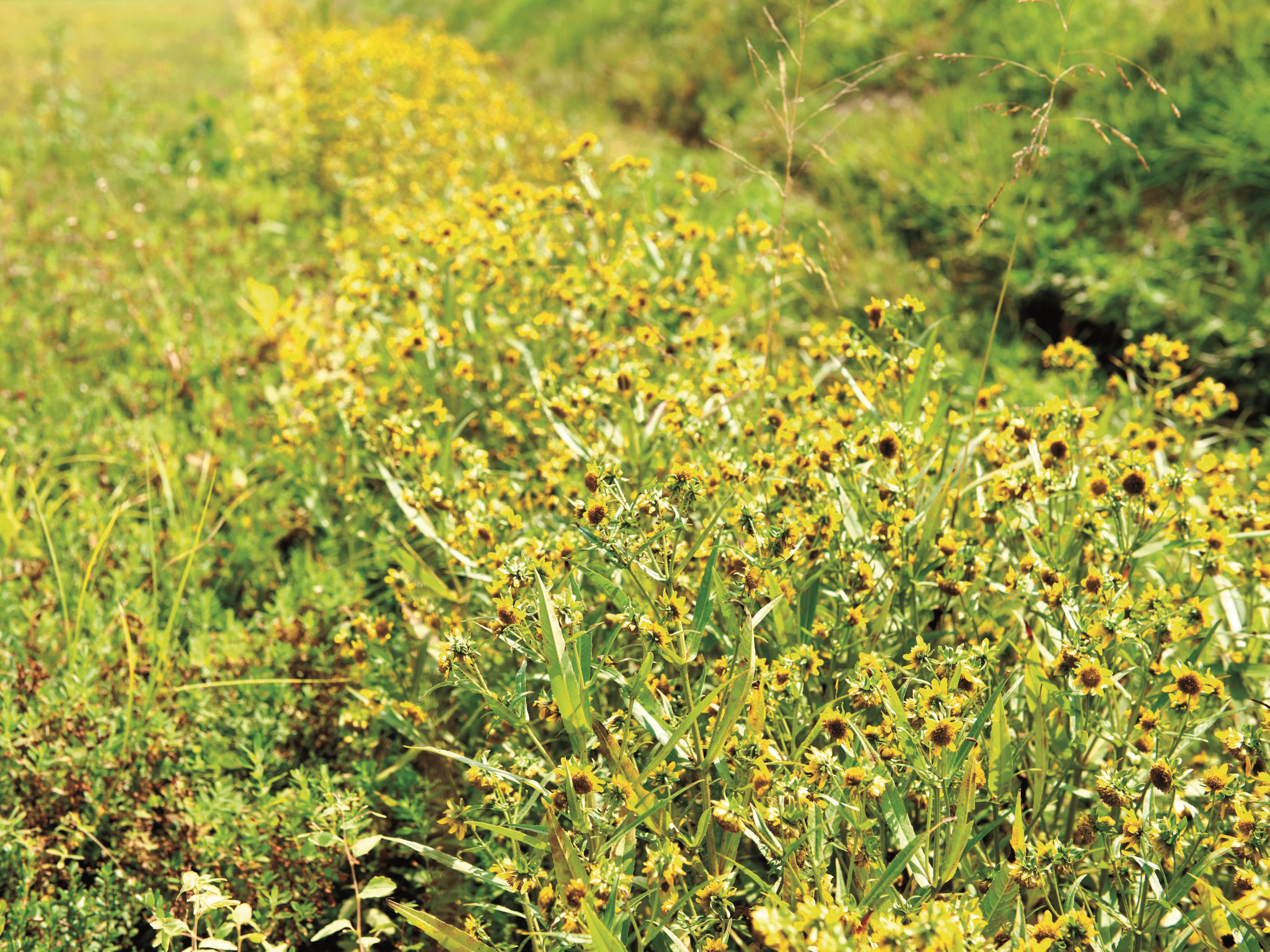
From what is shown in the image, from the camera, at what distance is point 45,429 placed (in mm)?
3137

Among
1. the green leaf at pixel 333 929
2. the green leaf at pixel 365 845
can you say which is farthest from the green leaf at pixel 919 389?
the green leaf at pixel 333 929

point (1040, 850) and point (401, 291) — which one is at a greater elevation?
point (401, 291)

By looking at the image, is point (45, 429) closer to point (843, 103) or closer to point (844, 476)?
point (844, 476)

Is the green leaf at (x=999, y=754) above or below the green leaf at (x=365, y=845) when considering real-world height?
above

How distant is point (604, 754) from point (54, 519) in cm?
207

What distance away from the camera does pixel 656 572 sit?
1560mm

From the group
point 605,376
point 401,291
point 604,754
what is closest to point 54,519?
point 401,291

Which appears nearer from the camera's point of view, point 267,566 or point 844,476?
point 844,476

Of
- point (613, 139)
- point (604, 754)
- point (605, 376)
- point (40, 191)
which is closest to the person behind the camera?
point (604, 754)

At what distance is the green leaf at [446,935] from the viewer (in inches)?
57.5

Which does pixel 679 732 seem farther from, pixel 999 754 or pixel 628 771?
pixel 999 754

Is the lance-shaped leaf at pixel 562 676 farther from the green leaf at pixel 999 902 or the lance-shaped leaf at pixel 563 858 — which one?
the green leaf at pixel 999 902

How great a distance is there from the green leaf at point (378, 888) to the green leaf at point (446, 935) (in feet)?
0.70

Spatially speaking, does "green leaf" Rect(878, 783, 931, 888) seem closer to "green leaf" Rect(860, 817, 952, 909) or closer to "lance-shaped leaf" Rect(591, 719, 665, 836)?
"green leaf" Rect(860, 817, 952, 909)
